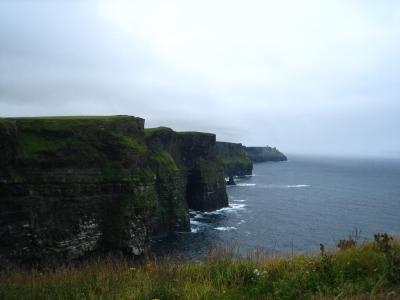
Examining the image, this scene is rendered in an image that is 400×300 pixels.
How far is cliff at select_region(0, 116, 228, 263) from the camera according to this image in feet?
140

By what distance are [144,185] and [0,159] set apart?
1992 cm

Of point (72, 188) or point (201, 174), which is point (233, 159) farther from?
point (72, 188)

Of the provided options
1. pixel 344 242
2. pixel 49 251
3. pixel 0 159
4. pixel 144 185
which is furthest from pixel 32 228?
pixel 344 242

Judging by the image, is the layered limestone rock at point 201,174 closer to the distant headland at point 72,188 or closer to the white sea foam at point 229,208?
the white sea foam at point 229,208

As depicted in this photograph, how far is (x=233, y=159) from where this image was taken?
618ft

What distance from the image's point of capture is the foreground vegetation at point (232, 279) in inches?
339

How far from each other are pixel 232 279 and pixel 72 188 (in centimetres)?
4141

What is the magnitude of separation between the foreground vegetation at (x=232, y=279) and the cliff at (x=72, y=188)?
34427 mm

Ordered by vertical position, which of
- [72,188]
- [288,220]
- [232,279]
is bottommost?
[288,220]

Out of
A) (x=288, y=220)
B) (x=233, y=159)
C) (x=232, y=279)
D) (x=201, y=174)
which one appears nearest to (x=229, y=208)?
(x=201, y=174)

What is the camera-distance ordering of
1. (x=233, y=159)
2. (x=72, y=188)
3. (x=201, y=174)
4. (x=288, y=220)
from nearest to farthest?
(x=72, y=188) → (x=288, y=220) → (x=201, y=174) → (x=233, y=159)

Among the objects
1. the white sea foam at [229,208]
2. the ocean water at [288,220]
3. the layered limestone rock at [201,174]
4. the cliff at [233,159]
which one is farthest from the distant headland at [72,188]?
the cliff at [233,159]

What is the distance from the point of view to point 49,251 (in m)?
44.2

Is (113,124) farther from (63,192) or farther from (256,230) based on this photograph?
(256,230)
